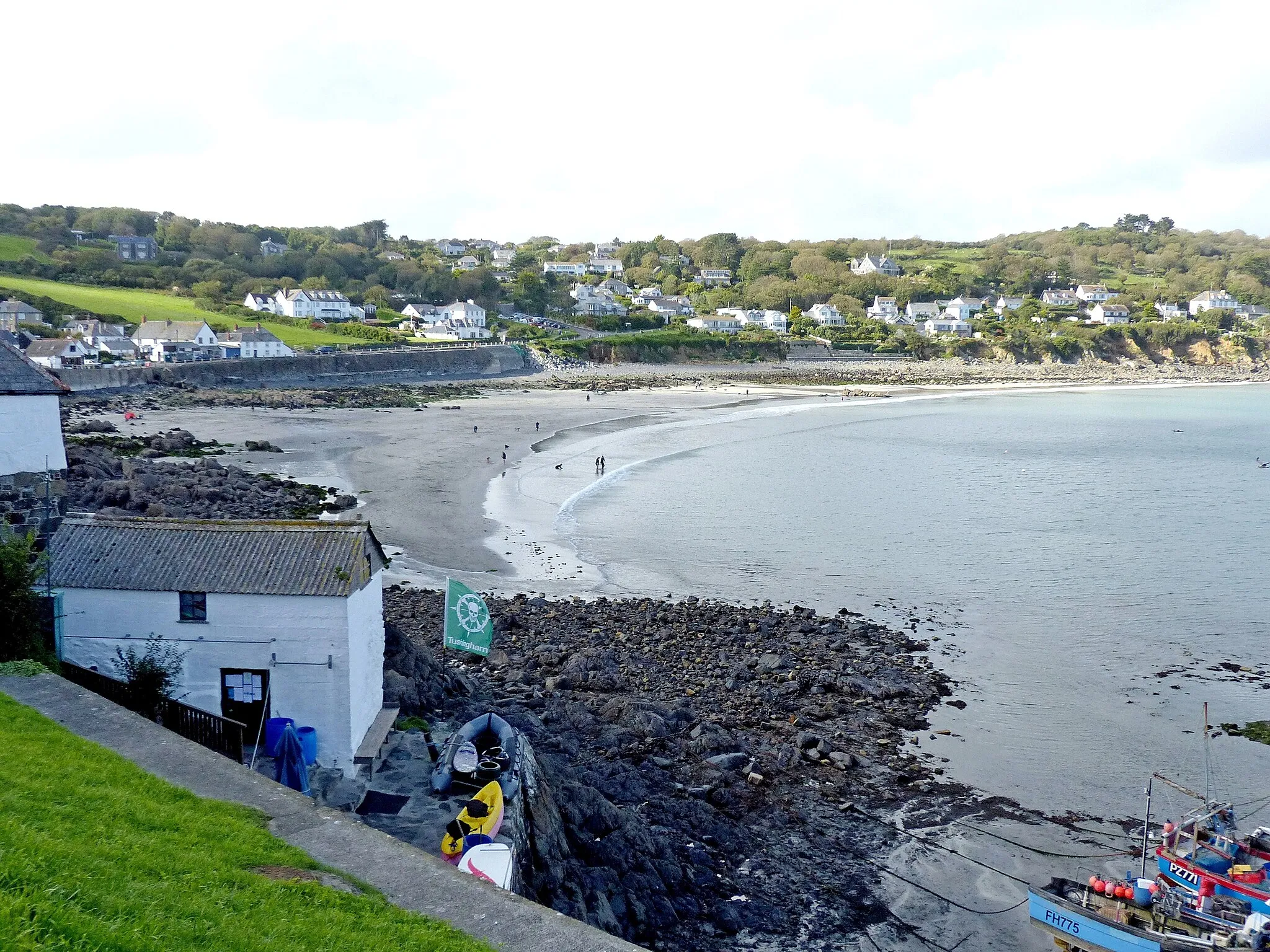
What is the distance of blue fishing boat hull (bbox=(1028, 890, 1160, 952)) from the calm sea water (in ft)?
13.2

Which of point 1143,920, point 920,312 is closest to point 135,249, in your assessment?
point 920,312

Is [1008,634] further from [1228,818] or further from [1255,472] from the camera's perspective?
[1255,472]

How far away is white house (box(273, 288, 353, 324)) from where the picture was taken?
112188mm

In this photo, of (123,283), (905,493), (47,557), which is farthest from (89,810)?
(123,283)

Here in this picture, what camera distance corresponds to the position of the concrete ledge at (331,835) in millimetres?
7355

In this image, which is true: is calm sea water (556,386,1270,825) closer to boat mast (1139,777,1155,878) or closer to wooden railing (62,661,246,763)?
boat mast (1139,777,1155,878)

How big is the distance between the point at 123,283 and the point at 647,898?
118471mm

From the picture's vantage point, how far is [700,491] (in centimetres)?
4156

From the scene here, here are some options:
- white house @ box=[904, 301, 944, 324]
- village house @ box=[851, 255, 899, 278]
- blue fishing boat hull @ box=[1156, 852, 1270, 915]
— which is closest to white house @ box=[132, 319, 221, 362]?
blue fishing boat hull @ box=[1156, 852, 1270, 915]

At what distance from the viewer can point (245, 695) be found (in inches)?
480

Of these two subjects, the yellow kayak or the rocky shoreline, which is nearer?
the yellow kayak

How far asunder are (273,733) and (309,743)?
0.44 metres

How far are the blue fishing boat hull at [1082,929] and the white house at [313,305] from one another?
109m

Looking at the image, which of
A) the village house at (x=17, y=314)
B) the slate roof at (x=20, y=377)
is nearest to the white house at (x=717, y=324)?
the village house at (x=17, y=314)
